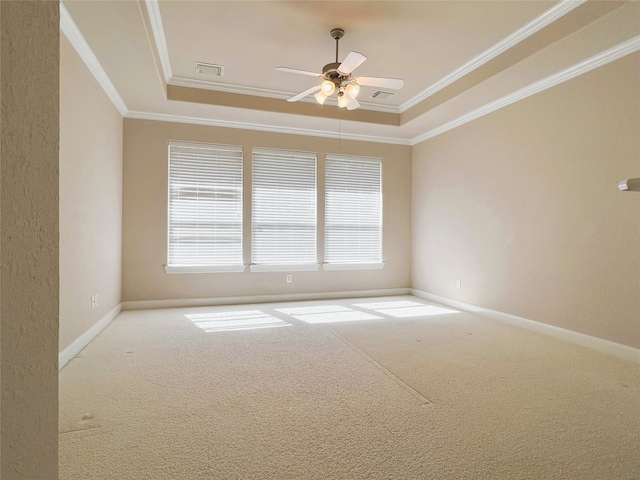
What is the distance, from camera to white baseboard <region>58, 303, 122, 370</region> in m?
2.77

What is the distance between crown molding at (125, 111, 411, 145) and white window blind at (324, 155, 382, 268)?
13.1 inches

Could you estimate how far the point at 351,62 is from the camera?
113 inches

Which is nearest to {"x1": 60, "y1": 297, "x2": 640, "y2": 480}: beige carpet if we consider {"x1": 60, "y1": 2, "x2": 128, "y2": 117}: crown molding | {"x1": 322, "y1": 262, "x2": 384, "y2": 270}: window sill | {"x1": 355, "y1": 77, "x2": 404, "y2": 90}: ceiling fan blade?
{"x1": 322, "y1": 262, "x2": 384, "y2": 270}: window sill

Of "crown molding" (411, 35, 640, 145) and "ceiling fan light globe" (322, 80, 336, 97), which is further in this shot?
"ceiling fan light globe" (322, 80, 336, 97)

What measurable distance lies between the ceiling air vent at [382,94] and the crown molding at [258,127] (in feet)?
3.24

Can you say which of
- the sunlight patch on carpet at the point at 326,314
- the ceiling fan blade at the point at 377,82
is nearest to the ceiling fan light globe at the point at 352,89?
the ceiling fan blade at the point at 377,82

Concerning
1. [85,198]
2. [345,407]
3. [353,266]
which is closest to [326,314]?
[353,266]

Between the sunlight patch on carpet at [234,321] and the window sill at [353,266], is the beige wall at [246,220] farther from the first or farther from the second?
the sunlight patch on carpet at [234,321]

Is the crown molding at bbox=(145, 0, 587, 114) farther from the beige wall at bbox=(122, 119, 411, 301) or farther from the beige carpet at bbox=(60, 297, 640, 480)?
the beige carpet at bbox=(60, 297, 640, 480)

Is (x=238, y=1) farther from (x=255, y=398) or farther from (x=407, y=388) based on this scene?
(x=407, y=388)

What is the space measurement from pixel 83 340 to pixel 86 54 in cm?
260

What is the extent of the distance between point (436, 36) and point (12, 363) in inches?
150

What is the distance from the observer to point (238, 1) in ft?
9.32

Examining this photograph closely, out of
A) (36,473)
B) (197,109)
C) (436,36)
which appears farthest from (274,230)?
(36,473)
